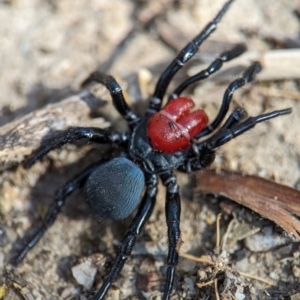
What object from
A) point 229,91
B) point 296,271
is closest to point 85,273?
point 296,271

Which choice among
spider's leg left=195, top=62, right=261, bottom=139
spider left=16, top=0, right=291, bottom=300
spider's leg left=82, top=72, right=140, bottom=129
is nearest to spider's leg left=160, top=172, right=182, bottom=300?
spider left=16, top=0, right=291, bottom=300

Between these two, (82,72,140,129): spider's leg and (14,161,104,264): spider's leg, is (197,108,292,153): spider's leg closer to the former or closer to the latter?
(82,72,140,129): spider's leg

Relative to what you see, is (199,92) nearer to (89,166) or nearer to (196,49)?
(196,49)

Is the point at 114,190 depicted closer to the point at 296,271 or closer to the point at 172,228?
the point at 172,228

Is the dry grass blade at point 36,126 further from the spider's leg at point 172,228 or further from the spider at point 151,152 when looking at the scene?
the spider's leg at point 172,228

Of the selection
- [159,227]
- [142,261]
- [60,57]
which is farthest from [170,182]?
[60,57]

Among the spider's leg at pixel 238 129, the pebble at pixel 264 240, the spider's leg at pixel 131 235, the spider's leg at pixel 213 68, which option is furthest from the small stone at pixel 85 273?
the spider's leg at pixel 213 68
